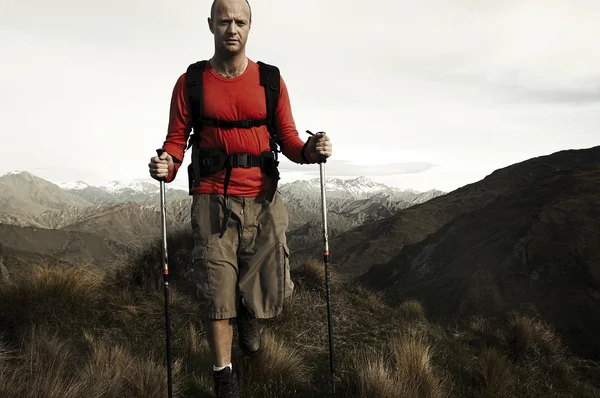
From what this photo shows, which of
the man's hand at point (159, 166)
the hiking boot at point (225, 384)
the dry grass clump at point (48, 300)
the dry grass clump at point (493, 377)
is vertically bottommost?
the dry grass clump at point (493, 377)

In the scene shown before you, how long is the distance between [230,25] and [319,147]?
124cm

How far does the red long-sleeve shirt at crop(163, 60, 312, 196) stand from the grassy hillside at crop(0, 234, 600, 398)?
1810mm

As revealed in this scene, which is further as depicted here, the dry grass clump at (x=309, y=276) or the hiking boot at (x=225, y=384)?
the dry grass clump at (x=309, y=276)

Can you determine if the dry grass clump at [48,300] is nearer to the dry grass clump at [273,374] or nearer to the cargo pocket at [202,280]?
the dry grass clump at [273,374]

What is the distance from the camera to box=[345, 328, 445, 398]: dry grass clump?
3275mm

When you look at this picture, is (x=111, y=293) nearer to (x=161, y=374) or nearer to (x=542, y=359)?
(x=161, y=374)

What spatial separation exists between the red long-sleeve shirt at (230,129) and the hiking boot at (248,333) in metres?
1.14

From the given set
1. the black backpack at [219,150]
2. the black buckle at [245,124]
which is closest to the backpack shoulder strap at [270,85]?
the black backpack at [219,150]

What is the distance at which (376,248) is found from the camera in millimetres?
44375

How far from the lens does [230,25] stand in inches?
125

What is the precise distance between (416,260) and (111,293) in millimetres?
24608

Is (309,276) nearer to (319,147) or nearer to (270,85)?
(319,147)

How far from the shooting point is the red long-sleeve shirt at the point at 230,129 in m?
3.26

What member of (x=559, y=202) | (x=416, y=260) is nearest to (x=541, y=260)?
(x=559, y=202)
